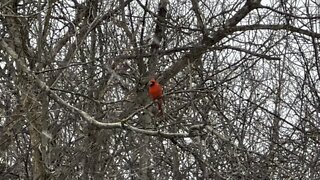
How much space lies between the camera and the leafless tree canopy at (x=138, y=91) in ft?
20.1

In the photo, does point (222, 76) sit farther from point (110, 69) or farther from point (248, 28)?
point (110, 69)

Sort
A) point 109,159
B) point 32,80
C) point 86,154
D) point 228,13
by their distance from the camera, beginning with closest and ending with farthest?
point 32,80 → point 86,154 → point 109,159 → point 228,13

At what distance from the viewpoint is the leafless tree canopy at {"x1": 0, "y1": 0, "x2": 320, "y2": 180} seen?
20.1ft

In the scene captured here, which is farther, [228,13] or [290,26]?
[228,13]

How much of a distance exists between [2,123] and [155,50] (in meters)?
2.01

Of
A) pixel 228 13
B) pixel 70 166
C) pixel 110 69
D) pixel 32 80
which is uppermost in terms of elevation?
pixel 228 13

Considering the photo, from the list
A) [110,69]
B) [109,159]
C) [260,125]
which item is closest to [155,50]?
[110,69]

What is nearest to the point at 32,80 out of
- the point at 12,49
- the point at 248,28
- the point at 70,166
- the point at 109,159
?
the point at 12,49

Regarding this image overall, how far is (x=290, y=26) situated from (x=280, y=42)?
0.74m

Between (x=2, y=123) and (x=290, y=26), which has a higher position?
(x=290, y=26)

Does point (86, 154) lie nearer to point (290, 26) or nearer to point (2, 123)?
point (2, 123)

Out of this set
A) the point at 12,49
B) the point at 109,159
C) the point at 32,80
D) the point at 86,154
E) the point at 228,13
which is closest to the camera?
the point at 32,80

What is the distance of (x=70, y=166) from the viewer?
6.38 meters

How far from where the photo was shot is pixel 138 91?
6.96 metres
